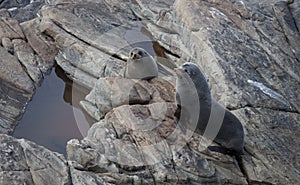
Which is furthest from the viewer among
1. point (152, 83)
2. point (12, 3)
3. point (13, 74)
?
point (12, 3)

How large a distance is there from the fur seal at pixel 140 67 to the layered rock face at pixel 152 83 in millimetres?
494

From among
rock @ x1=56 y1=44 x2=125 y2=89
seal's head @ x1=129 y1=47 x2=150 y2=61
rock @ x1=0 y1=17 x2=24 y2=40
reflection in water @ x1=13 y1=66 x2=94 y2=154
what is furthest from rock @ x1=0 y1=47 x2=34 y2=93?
seal's head @ x1=129 y1=47 x2=150 y2=61

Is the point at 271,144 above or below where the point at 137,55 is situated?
below

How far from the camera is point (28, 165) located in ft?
24.2

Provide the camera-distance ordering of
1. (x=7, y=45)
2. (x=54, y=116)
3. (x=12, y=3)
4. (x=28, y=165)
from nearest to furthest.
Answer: (x=28, y=165) → (x=54, y=116) → (x=7, y=45) → (x=12, y=3)

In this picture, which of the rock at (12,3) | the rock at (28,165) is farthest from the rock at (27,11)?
the rock at (28,165)

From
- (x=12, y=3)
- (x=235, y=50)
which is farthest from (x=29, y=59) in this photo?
(x=235, y=50)

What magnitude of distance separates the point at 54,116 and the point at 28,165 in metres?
4.17

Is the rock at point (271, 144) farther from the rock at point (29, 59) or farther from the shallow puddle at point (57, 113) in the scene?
the rock at point (29, 59)

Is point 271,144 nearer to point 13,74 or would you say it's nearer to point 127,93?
point 127,93

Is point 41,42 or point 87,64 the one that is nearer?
point 87,64

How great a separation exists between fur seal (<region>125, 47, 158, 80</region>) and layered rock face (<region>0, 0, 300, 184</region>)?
49 centimetres

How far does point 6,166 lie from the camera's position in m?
7.19

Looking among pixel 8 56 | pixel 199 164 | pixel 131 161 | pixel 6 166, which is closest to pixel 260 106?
pixel 199 164
